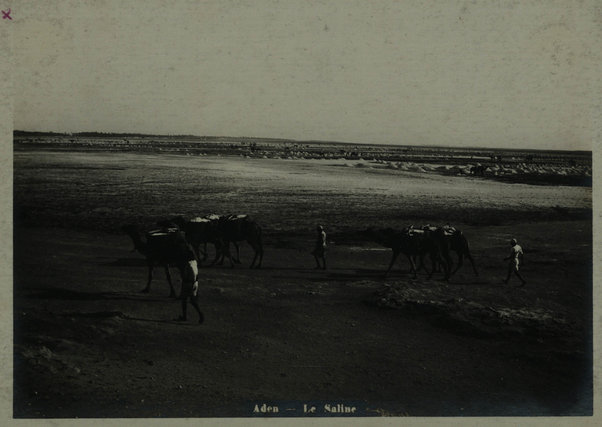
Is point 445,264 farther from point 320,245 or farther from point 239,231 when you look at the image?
point 239,231

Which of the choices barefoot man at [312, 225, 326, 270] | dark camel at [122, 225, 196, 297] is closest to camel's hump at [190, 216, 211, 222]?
dark camel at [122, 225, 196, 297]

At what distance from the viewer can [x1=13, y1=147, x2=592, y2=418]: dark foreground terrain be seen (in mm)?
6742

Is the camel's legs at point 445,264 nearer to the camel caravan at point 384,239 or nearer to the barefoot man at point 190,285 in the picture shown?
the camel caravan at point 384,239

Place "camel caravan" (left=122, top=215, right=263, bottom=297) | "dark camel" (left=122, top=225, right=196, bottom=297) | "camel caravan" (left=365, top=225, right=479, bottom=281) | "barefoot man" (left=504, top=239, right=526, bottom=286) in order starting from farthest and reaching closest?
1. "camel caravan" (left=365, top=225, right=479, bottom=281)
2. "camel caravan" (left=122, top=215, right=263, bottom=297)
3. "barefoot man" (left=504, top=239, right=526, bottom=286)
4. "dark camel" (left=122, top=225, right=196, bottom=297)

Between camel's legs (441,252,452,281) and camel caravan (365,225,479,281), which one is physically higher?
camel caravan (365,225,479,281)

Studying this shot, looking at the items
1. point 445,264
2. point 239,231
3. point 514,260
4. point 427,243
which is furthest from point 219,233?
point 514,260

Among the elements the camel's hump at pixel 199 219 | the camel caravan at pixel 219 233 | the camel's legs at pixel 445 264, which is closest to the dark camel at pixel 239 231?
the camel caravan at pixel 219 233

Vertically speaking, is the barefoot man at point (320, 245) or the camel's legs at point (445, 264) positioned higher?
the barefoot man at point (320, 245)

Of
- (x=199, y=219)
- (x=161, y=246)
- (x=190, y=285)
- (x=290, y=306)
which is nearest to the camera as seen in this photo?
(x=190, y=285)

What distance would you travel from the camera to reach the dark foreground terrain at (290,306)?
6742 mm

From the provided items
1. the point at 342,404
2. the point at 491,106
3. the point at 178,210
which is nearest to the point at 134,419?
the point at 342,404

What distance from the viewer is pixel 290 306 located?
25.5 feet

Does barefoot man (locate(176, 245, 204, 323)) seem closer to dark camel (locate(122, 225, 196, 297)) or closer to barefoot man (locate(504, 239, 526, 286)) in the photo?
dark camel (locate(122, 225, 196, 297))

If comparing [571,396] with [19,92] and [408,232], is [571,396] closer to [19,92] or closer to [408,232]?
[408,232]
